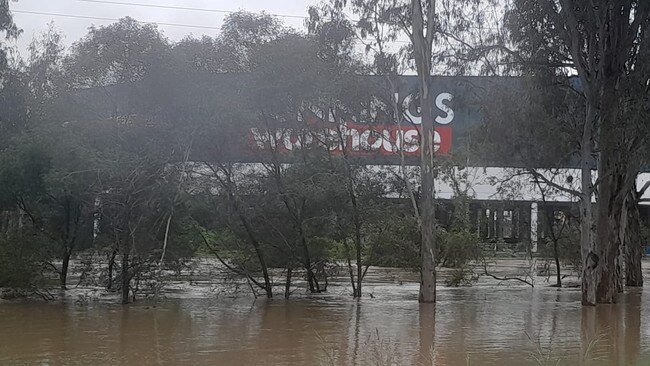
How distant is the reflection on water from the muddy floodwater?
2 centimetres

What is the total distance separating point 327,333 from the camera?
610 inches

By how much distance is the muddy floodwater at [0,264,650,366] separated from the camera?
12188mm

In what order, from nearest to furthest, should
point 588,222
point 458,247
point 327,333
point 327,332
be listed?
point 327,333
point 327,332
point 588,222
point 458,247

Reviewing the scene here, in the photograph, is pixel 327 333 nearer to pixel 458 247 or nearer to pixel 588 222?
pixel 588 222

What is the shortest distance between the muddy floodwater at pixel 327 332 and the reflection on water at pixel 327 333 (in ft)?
0.07

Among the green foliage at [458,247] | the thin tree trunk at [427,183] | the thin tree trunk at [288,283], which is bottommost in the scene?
the thin tree trunk at [288,283]

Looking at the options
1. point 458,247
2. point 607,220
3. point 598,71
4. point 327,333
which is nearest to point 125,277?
point 327,333

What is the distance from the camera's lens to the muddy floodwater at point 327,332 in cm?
1219

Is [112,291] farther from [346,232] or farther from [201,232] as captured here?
[346,232]

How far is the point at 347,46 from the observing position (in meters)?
23.5

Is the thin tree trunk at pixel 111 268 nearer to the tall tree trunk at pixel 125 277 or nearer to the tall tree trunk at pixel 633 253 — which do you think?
the tall tree trunk at pixel 125 277

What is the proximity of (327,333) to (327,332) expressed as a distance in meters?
0.17

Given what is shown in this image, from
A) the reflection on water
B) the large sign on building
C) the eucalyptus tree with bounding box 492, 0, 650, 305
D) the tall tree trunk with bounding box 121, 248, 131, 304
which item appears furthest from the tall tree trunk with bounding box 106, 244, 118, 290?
the eucalyptus tree with bounding box 492, 0, 650, 305

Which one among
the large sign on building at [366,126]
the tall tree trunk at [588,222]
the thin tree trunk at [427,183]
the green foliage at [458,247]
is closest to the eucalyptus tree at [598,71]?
the tall tree trunk at [588,222]
